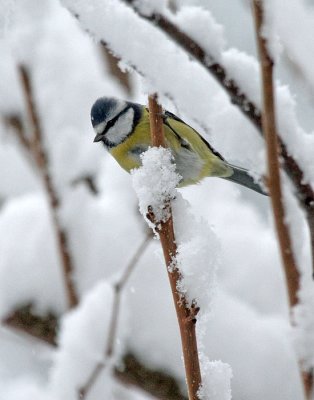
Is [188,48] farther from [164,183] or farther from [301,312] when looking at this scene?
[301,312]

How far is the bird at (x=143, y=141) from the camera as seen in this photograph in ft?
4.05

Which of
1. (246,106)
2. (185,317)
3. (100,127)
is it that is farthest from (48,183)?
(185,317)

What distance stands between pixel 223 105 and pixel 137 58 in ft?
0.35

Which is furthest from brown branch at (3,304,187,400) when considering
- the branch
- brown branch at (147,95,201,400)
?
brown branch at (147,95,201,400)

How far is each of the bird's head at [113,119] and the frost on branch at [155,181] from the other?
683 millimetres

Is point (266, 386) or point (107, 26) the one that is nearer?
point (107, 26)

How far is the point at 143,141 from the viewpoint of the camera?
4.25 ft

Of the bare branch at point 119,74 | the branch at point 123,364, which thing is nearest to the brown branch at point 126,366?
the branch at point 123,364

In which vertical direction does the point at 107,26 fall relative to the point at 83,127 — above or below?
below

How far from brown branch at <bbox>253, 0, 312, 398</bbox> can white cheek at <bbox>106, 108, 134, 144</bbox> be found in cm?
79

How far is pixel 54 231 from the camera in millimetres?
1624

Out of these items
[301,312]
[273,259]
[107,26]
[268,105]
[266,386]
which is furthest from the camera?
[273,259]

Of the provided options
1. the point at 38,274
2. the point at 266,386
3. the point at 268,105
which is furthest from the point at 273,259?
the point at 268,105

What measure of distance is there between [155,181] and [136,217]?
1.09m
